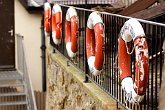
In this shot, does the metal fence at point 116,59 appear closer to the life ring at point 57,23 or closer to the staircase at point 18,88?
the life ring at point 57,23

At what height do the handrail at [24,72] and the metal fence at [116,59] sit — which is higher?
the metal fence at [116,59]

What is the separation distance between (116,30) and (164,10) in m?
1.58

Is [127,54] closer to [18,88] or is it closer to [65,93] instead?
[65,93]

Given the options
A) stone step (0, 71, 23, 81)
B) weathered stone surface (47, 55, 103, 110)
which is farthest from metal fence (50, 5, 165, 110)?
stone step (0, 71, 23, 81)

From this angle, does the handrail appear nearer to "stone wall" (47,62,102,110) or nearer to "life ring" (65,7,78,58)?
"stone wall" (47,62,102,110)

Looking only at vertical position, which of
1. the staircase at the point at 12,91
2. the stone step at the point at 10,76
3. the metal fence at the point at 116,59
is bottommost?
the staircase at the point at 12,91

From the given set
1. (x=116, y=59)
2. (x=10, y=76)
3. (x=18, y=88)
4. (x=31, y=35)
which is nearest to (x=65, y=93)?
(x=116, y=59)

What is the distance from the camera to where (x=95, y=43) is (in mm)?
5727

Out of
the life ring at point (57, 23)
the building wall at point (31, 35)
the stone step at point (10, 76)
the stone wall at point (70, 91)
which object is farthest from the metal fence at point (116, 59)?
the building wall at point (31, 35)

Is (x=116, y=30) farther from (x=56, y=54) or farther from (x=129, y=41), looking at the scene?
(x=56, y=54)

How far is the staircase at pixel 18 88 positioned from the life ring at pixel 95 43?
16.3ft

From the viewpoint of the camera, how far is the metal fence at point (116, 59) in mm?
4127

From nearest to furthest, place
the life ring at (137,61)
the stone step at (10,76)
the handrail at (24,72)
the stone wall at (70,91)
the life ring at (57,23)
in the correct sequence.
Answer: the life ring at (137,61) < the stone wall at (70,91) < the life ring at (57,23) < the handrail at (24,72) < the stone step at (10,76)

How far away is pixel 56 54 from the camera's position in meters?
9.70
